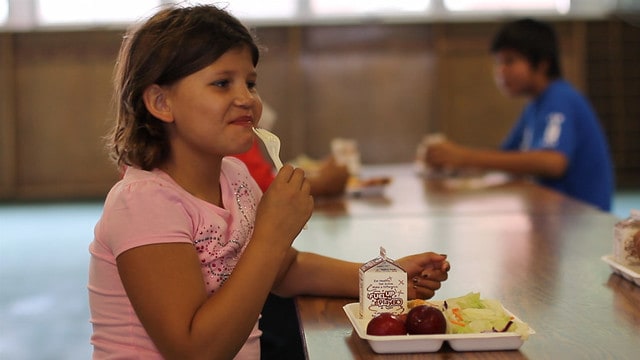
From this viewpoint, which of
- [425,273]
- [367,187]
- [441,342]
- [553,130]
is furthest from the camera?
[553,130]

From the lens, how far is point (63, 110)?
22.6 ft

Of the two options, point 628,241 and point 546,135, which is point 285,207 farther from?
point 546,135

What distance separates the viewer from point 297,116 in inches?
273

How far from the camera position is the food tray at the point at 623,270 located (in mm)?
1543

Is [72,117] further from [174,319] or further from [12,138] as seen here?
[174,319]

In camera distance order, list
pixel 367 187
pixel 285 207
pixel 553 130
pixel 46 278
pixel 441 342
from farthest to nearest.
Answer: pixel 46 278, pixel 553 130, pixel 367 187, pixel 285 207, pixel 441 342

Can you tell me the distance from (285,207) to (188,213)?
0.48ft

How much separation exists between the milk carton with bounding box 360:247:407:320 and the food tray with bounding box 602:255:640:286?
1.53ft

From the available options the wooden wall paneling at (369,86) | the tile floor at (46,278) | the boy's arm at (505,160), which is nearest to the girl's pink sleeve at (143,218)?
the tile floor at (46,278)

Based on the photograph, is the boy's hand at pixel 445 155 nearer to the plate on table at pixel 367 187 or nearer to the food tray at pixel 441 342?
the plate on table at pixel 367 187

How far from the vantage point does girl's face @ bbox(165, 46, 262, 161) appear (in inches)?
54.5

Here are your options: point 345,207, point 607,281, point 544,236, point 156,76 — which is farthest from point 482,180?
point 156,76

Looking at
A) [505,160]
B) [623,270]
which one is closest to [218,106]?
[623,270]

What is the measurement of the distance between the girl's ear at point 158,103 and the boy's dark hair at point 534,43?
2.37 m
